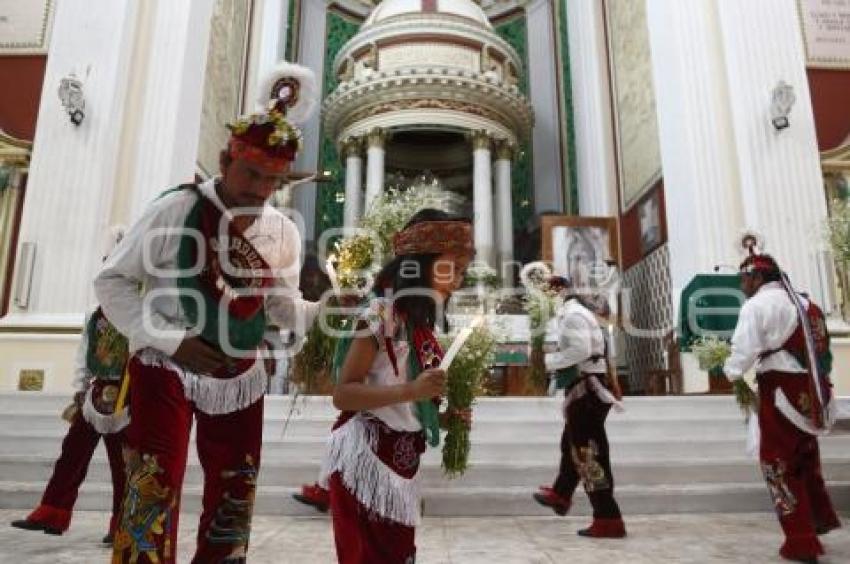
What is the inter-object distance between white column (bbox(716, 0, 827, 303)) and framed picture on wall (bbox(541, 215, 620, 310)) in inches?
113

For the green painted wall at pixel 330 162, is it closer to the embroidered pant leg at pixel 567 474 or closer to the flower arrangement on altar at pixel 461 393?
the embroidered pant leg at pixel 567 474

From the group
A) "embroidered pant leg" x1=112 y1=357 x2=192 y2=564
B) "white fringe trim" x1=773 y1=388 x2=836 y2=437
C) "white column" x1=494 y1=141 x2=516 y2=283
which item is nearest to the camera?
"embroidered pant leg" x1=112 y1=357 x2=192 y2=564

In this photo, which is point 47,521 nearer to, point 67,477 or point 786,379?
point 67,477

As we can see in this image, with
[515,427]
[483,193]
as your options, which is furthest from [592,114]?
[515,427]

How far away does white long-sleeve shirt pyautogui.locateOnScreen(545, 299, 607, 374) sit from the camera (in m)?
4.15

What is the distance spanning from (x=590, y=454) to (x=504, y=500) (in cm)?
96

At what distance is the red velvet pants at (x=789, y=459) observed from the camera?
320 cm

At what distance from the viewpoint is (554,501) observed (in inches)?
173

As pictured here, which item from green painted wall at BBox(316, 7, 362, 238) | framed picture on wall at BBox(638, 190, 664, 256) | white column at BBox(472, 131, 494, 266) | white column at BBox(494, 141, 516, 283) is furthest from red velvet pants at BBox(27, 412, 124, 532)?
green painted wall at BBox(316, 7, 362, 238)

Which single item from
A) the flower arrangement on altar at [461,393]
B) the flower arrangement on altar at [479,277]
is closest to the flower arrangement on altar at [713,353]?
the flower arrangement on altar at [479,277]

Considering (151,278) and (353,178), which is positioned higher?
(353,178)

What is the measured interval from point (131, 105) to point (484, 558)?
25.8 ft

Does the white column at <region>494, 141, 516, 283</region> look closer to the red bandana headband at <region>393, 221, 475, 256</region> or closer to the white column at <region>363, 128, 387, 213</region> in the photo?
the white column at <region>363, 128, 387, 213</region>

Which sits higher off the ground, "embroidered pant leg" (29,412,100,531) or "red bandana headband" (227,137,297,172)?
"red bandana headband" (227,137,297,172)
